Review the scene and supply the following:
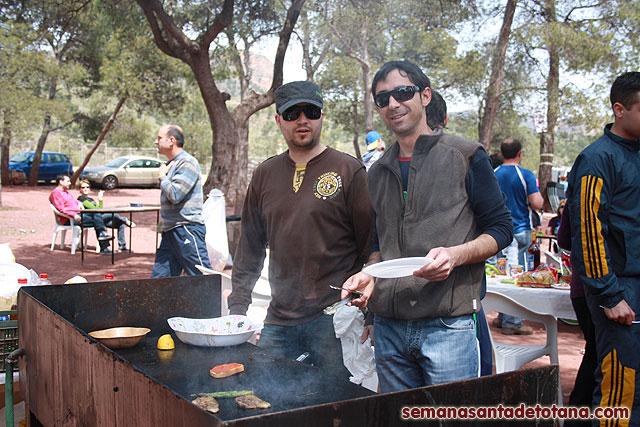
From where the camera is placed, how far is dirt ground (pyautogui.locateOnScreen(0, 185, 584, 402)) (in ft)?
20.5

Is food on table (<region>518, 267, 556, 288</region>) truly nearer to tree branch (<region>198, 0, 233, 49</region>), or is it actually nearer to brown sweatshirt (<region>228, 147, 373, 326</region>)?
brown sweatshirt (<region>228, 147, 373, 326</region>)

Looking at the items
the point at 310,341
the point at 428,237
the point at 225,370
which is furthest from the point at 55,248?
the point at 428,237

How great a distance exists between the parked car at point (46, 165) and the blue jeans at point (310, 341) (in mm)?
25654

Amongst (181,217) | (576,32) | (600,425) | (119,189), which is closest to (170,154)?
(181,217)

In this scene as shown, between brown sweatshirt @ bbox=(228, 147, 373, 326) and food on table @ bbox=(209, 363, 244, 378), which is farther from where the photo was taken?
brown sweatshirt @ bbox=(228, 147, 373, 326)

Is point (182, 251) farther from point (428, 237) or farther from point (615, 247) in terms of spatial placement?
point (615, 247)

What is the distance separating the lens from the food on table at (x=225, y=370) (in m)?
2.34

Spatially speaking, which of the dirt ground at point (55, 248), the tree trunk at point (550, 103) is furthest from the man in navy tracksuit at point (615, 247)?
the tree trunk at point (550, 103)

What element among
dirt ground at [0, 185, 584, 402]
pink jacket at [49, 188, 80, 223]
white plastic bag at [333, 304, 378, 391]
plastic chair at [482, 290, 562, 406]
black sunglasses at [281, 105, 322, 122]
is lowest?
dirt ground at [0, 185, 584, 402]

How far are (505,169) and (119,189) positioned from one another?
23785mm

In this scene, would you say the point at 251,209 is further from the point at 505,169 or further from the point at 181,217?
the point at 505,169

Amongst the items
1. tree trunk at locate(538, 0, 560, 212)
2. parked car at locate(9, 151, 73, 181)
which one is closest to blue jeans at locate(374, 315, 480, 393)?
tree trunk at locate(538, 0, 560, 212)

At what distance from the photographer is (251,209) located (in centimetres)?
306

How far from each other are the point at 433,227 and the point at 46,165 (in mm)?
26650
